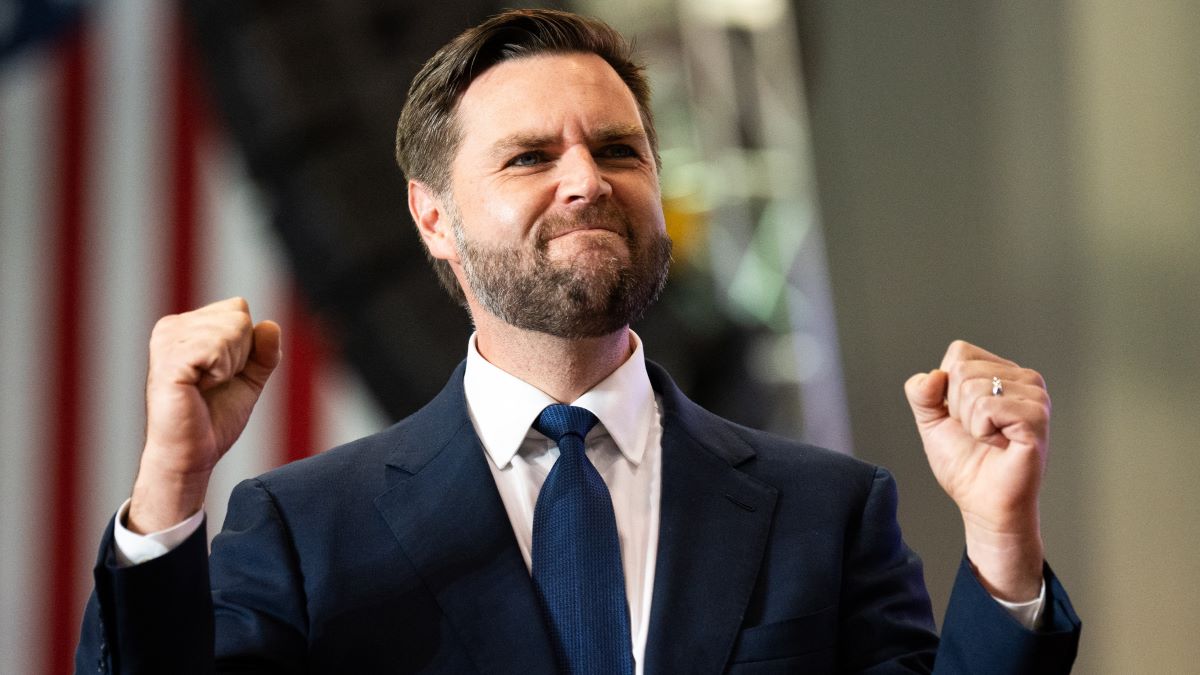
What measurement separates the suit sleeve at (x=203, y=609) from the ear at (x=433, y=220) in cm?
49

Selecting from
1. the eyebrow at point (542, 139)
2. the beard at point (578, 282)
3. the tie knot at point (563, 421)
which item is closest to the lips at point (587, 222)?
the beard at point (578, 282)

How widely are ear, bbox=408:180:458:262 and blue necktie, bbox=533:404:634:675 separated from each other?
434 mm

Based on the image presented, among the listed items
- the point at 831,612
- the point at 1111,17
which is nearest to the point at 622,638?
the point at 831,612

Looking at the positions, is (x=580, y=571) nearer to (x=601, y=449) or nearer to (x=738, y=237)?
(x=601, y=449)

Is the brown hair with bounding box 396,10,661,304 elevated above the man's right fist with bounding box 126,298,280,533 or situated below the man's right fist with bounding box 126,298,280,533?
above

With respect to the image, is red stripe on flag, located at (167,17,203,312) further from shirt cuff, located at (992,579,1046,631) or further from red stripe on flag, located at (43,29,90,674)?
shirt cuff, located at (992,579,1046,631)

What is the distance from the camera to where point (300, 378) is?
273 centimetres

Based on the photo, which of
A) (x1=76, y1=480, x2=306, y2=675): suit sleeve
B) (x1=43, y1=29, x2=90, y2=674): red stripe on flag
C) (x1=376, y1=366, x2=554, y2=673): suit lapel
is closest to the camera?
(x1=76, y1=480, x2=306, y2=675): suit sleeve

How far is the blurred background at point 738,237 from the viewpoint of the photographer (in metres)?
2.59

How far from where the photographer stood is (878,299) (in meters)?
2.94

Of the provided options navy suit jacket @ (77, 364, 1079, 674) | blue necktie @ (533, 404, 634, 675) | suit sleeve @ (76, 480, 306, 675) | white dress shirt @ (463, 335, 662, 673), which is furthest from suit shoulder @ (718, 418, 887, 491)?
suit sleeve @ (76, 480, 306, 675)

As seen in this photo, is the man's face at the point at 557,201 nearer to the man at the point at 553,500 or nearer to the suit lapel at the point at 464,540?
the man at the point at 553,500

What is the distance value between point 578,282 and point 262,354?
433 mm

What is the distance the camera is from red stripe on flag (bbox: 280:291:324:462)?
107 inches
